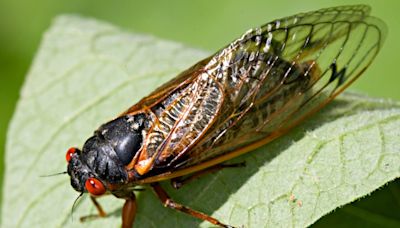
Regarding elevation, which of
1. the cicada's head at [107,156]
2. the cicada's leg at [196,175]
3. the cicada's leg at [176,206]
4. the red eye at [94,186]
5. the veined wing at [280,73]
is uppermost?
the veined wing at [280,73]

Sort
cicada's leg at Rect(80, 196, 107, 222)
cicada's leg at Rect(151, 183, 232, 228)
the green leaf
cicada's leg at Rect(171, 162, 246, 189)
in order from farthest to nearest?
cicada's leg at Rect(80, 196, 107, 222) < cicada's leg at Rect(171, 162, 246, 189) < cicada's leg at Rect(151, 183, 232, 228) < the green leaf

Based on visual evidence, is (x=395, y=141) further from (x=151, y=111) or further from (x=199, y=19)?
(x=199, y=19)

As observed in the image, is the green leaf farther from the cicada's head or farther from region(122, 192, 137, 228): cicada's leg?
the cicada's head

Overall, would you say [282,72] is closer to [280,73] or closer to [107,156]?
[280,73]

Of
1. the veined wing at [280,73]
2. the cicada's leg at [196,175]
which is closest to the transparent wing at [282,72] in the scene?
the veined wing at [280,73]

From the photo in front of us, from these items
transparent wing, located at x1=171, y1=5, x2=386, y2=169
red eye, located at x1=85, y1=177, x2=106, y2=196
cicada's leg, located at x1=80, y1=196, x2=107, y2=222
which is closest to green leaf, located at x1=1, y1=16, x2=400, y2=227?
cicada's leg, located at x1=80, y1=196, x2=107, y2=222

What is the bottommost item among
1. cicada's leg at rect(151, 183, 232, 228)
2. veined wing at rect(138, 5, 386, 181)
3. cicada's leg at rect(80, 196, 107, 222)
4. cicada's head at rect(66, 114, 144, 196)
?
cicada's leg at rect(80, 196, 107, 222)

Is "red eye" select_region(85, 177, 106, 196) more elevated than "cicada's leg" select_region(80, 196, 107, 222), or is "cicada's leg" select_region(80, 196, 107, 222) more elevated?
"red eye" select_region(85, 177, 106, 196)

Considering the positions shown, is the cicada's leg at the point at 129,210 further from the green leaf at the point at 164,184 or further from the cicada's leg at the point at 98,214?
the cicada's leg at the point at 98,214
